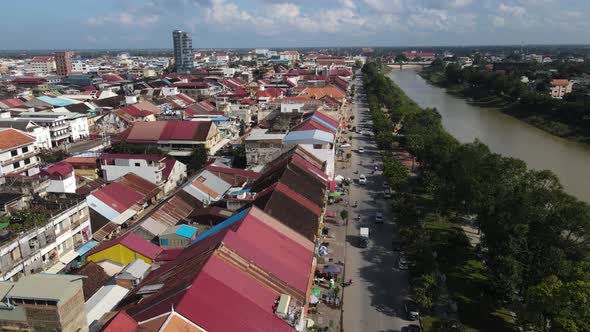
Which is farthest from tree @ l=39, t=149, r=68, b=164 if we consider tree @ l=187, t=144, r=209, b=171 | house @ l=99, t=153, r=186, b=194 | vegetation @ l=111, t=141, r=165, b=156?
tree @ l=187, t=144, r=209, b=171

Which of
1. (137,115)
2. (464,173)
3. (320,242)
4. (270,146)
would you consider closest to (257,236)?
(320,242)

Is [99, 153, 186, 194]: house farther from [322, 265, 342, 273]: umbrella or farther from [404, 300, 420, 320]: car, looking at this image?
[404, 300, 420, 320]: car

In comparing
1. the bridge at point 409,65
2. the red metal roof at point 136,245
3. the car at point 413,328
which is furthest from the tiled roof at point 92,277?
the bridge at point 409,65

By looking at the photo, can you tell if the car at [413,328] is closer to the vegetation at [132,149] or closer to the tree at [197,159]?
the tree at [197,159]

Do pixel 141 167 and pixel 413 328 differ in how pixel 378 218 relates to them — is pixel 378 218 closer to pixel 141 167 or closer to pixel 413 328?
pixel 413 328

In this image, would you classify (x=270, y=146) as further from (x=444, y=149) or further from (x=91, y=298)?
(x=91, y=298)

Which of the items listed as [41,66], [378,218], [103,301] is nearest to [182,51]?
[41,66]
